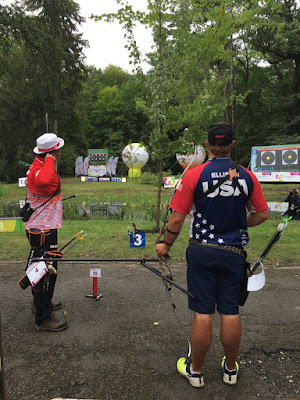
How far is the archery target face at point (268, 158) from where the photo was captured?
2166 centimetres

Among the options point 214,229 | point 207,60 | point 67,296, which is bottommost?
point 67,296

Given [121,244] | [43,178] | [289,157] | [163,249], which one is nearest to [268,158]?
[289,157]

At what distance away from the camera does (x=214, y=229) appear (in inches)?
95.5

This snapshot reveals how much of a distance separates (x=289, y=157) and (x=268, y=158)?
138 cm

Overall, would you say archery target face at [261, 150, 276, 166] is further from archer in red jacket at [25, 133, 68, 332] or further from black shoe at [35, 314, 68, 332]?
black shoe at [35, 314, 68, 332]

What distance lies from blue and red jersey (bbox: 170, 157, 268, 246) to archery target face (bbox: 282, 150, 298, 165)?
20260mm

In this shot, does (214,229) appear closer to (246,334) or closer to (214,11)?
(246,334)

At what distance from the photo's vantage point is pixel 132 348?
10.3 ft

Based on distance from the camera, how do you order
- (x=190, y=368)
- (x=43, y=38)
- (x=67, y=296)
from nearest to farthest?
1. (x=190, y=368)
2. (x=67, y=296)
3. (x=43, y=38)

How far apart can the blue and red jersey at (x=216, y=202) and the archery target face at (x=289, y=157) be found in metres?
20.3

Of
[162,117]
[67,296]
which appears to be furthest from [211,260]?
[162,117]

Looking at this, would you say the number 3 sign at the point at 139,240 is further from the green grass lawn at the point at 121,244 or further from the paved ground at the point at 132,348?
the paved ground at the point at 132,348

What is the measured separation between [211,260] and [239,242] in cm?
26

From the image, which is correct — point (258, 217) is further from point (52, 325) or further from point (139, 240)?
point (139, 240)
